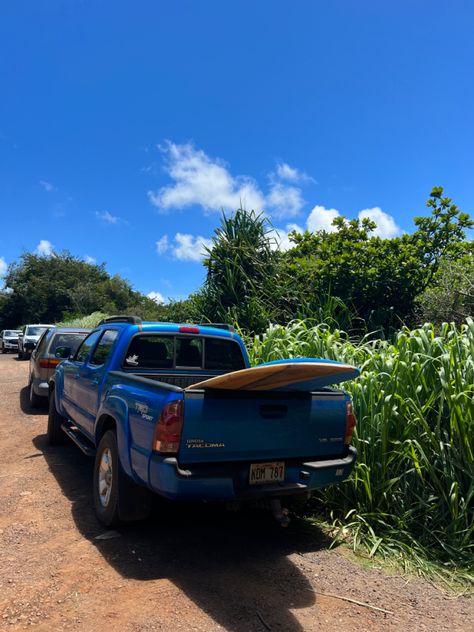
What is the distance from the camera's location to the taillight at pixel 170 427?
3316mm

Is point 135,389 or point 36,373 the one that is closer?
point 135,389

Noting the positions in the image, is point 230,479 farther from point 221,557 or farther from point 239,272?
point 239,272

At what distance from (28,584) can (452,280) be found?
771 centimetres

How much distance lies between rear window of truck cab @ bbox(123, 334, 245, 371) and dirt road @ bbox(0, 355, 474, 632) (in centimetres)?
147

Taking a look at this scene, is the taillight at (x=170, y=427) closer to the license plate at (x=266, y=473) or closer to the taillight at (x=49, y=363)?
the license plate at (x=266, y=473)

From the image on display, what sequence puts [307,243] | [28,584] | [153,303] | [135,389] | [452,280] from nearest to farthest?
[28,584], [135,389], [452,280], [307,243], [153,303]

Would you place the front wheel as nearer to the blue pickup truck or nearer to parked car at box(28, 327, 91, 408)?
parked car at box(28, 327, 91, 408)

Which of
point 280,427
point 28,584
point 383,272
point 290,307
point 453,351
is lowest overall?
point 28,584

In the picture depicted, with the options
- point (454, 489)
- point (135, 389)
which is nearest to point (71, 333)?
point (135, 389)

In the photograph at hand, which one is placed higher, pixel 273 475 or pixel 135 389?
pixel 135 389

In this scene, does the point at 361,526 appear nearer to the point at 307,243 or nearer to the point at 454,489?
the point at 454,489

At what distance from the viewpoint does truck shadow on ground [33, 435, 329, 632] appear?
121 inches

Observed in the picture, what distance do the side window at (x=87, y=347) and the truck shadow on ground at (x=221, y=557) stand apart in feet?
5.21

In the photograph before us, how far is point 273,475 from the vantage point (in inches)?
145
